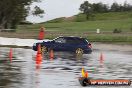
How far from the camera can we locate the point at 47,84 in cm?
1736

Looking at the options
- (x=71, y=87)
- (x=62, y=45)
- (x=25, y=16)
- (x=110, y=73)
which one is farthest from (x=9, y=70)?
(x=25, y=16)

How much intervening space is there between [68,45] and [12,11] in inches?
2217

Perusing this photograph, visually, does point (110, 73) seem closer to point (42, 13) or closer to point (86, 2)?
point (42, 13)

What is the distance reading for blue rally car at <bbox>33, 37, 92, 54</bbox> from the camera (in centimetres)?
3950

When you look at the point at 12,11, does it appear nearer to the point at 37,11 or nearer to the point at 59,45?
the point at 37,11

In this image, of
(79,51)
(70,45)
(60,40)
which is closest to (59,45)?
(60,40)

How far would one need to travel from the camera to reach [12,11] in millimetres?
95625

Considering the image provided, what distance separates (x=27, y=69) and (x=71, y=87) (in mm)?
6370

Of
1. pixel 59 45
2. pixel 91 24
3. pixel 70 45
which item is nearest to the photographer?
pixel 59 45

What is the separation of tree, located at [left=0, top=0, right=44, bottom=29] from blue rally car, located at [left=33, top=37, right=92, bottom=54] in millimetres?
54481

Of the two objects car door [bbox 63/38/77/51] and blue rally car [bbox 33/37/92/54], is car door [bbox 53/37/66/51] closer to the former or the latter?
blue rally car [bbox 33/37/92/54]

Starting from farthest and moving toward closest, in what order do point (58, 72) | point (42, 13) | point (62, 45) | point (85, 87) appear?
point (42, 13) → point (62, 45) → point (58, 72) → point (85, 87)

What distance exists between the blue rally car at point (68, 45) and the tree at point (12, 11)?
179 ft

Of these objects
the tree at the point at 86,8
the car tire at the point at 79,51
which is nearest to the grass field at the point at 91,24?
the tree at the point at 86,8
